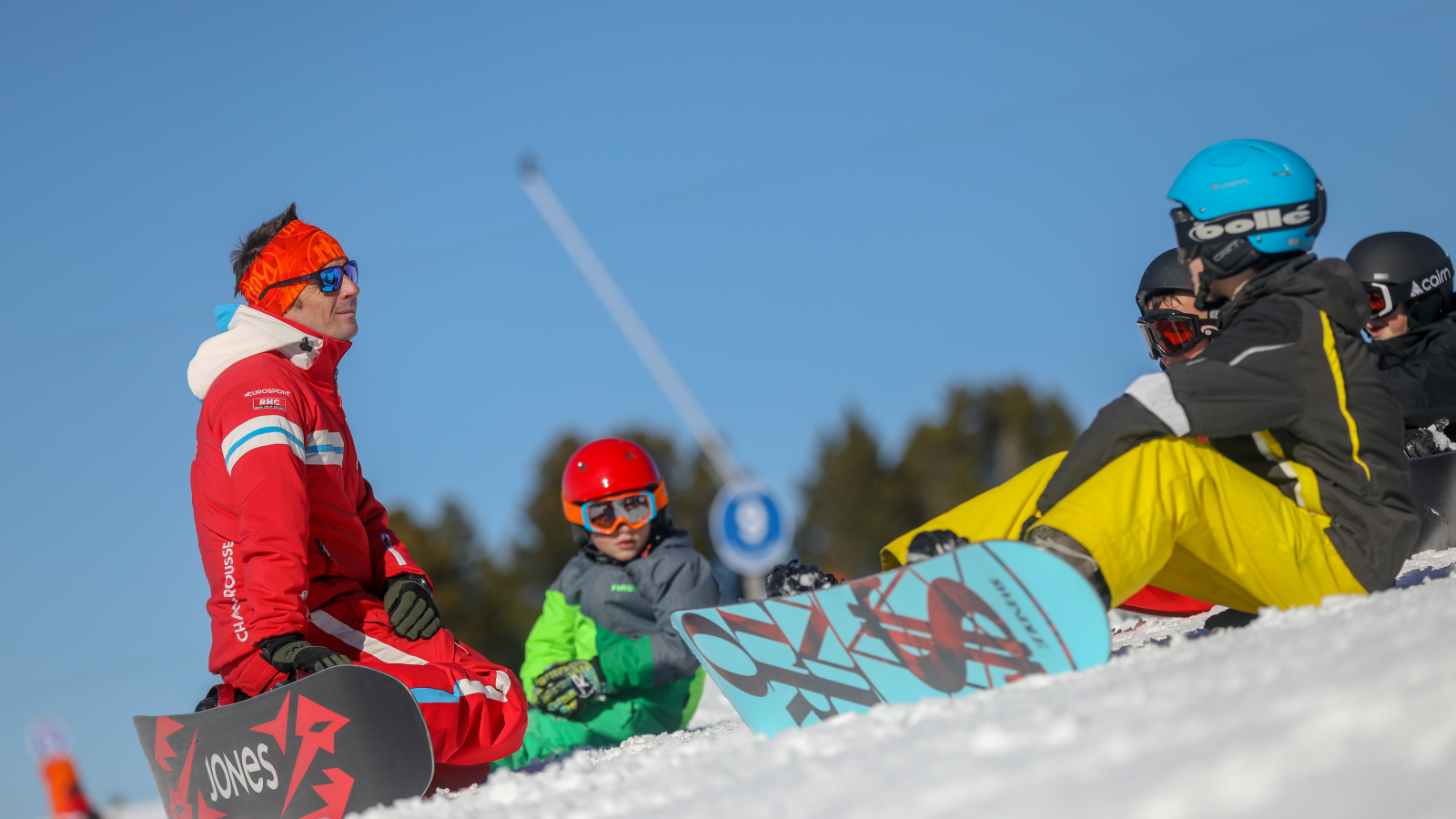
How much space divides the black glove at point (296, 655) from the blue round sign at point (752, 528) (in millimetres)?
13177

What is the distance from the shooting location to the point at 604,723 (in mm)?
5816

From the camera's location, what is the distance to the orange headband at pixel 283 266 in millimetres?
4215

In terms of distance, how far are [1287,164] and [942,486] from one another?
44.9 meters

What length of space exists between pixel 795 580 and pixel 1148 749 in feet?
5.14

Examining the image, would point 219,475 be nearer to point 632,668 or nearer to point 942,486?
point 632,668

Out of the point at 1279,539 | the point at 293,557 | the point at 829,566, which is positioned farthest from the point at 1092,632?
Result: the point at 829,566

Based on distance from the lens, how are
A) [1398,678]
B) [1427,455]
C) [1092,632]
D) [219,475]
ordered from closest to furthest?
[1398,678] → [1092,632] → [219,475] → [1427,455]

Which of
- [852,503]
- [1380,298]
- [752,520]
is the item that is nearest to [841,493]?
[852,503]

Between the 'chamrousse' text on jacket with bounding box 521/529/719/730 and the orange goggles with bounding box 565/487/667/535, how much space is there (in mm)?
174

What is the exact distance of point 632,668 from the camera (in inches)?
223

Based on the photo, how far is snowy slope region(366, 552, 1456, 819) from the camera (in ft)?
5.11

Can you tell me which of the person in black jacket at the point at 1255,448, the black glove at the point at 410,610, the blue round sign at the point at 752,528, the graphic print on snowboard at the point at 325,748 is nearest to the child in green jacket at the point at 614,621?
the black glove at the point at 410,610

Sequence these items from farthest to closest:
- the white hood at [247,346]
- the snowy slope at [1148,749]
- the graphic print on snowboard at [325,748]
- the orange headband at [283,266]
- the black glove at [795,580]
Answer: the orange headband at [283,266] < the white hood at [247,346] < the graphic print on snowboard at [325,748] < the black glove at [795,580] < the snowy slope at [1148,749]

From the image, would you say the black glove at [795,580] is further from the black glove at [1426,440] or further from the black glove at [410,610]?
the black glove at [1426,440]
